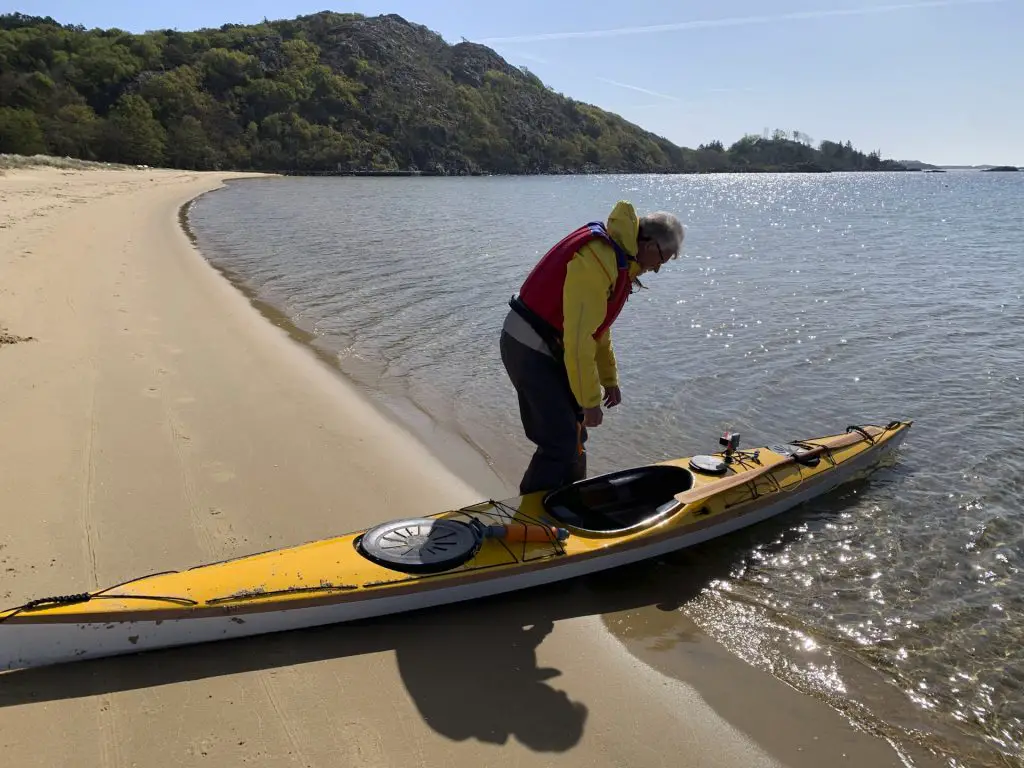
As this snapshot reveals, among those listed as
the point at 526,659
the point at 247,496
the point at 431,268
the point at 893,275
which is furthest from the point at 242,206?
the point at 526,659

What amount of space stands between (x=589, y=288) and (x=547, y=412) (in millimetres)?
957

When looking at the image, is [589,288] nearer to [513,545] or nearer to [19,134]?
[513,545]

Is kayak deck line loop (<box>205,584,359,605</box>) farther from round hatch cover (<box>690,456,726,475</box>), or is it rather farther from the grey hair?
round hatch cover (<box>690,456,726,475</box>)

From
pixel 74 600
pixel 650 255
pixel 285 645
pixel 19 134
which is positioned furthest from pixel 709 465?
pixel 19 134

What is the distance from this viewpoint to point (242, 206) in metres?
35.1

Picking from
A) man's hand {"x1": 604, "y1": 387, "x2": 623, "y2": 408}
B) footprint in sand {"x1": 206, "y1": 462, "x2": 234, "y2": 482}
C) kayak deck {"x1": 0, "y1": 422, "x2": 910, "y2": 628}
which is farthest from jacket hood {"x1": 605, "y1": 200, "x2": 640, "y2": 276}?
footprint in sand {"x1": 206, "y1": 462, "x2": 234, "y2": 482}

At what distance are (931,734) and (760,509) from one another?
2.16 metres

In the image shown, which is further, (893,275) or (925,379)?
(893,275)

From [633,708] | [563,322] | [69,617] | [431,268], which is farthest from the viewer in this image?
[431,268]

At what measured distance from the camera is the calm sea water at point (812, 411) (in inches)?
161

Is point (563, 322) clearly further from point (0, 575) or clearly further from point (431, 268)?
point (431, 268)

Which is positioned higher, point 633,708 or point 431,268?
point 431,268

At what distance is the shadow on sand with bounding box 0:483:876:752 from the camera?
10.6 ft

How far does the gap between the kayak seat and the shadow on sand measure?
0.71 meters
